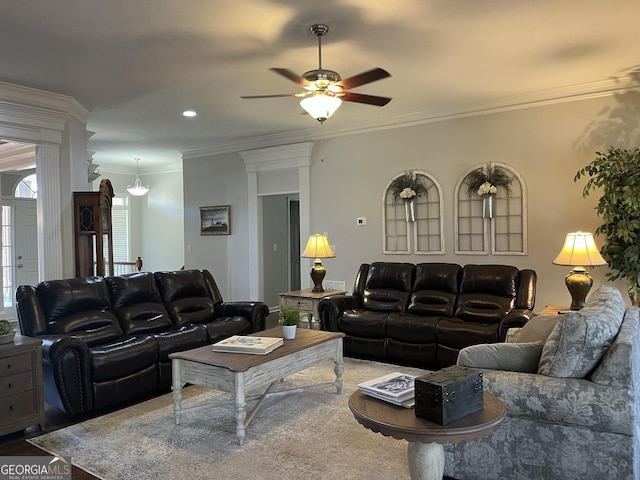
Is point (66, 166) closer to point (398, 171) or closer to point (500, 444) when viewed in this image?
point (398, 171)

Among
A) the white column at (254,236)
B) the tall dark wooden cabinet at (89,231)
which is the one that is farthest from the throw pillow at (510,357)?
the white column at (254,236)

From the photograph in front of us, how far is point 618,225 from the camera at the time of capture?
4367 mm

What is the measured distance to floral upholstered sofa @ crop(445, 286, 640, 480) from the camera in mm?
2182

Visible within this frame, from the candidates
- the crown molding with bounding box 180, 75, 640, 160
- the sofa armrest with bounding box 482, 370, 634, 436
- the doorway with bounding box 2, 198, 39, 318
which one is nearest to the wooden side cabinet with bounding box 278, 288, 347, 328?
the crown molding with bounding box 180, 75, 640, 160

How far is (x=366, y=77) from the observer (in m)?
3.30

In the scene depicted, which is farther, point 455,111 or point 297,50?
point 455,111

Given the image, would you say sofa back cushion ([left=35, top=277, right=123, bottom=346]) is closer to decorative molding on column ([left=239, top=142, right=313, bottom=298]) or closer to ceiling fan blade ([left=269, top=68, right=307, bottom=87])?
ceiling fan blade ([left=269, top=68, right=307, bottom=87])

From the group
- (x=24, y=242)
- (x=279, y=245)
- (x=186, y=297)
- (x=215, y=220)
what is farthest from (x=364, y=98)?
(x=24, y=242)

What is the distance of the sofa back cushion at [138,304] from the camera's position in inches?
175

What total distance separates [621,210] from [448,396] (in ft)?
11.3

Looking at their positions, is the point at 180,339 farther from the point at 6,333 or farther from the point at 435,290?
the point at 435,290

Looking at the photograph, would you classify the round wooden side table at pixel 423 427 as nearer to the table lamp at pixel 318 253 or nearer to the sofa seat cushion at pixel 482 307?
the sofa seat cushion at pixel 482 307

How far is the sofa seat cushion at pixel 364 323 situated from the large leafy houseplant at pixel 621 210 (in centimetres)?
218

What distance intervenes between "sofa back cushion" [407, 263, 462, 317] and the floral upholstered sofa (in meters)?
2.48
